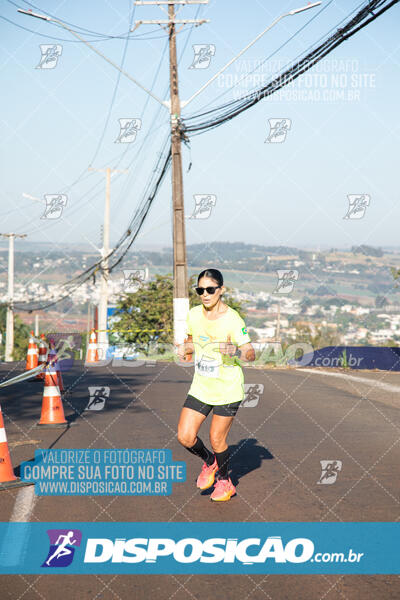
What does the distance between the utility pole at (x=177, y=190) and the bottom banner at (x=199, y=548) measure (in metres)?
17.5

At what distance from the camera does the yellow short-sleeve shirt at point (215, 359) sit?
657 centimetres

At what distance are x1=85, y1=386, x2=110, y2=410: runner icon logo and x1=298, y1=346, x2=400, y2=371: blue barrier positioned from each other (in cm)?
829

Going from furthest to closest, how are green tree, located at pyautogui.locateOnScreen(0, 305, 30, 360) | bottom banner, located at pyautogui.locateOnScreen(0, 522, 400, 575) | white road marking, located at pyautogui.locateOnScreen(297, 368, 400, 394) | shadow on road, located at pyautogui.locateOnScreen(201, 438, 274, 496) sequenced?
1. green tree, located at pyautogui.locateOnScreen(0, 305, 30, 360)
2. white road marking, located at pyautogui.locateOnScreen(297, 368, 400, 394)
3. shadow on road, located at pyautogui.locateOnScreen(201, 438, 274, 496)
4. bottom banner, located at pyautogui.locateOnScreen(0, 522, 400, 575)

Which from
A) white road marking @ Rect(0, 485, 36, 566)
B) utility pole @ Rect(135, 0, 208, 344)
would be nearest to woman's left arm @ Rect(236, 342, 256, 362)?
white road marking @ Rect(0, 485, 36, 566)

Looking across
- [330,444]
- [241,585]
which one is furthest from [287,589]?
[330,444]

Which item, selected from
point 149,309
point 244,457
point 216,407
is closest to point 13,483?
point 216,407

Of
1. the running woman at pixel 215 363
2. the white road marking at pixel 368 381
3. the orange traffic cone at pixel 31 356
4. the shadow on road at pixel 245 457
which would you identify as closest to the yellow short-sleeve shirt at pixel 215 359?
the running woman at pixel 215 363

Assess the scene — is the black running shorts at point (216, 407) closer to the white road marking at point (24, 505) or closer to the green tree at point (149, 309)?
the white road marking at point (24, 505)

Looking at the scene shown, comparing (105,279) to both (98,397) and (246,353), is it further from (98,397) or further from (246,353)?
(246,353)

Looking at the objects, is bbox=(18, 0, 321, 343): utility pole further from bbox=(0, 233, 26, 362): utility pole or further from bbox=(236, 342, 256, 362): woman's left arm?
bbox=(0, 233, 26, 362): utility pole

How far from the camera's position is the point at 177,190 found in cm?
2475

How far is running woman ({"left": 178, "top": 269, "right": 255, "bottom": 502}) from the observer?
6555 mm

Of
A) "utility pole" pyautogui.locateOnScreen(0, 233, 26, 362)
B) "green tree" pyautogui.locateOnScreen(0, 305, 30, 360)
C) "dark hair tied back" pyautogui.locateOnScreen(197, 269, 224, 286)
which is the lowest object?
"green tree" pyautogui.locateOnScreen(0, 305, 30, 360)

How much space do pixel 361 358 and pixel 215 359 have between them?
15.8m
